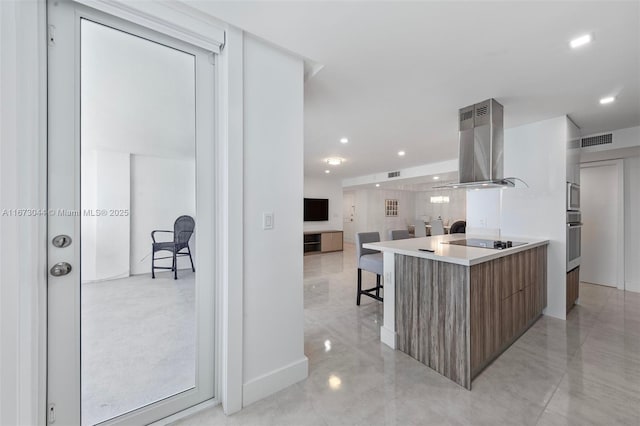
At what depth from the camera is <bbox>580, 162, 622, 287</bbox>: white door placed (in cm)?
420

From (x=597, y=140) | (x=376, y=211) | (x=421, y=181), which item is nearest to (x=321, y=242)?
(x=376, y=211)

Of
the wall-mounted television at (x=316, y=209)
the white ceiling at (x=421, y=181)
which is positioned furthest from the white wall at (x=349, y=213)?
the wall-mounted television at (x=316, y=209)

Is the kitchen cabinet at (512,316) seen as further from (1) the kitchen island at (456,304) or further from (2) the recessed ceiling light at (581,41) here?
Result: (2) the recessed ceiling light at (581,41)

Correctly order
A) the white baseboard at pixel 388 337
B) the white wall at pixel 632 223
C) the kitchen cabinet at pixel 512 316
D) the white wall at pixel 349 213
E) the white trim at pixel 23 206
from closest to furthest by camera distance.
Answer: the white trim at pixel 23 206
the kitchen cabinet at pixel 512 316
the white baseboard at pixel 388 337
the white wall at pixel 632 223
the white wall at pixel 349 213

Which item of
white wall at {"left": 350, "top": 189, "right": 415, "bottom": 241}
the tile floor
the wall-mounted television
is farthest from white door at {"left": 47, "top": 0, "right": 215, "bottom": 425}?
white wall at {"left": 350, "top": 189, "right": 415, "bottom": 241}

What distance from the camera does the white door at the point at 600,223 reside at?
13.8ft

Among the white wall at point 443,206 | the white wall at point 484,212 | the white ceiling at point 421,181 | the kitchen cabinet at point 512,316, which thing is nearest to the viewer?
the kitchen cabinet at point 512,316

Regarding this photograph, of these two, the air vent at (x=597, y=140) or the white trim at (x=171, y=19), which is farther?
the air vent at (x=597, y=140)

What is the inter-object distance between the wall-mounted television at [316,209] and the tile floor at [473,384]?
5.43 metres

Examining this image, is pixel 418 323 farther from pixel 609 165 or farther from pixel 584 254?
pixel 609 165

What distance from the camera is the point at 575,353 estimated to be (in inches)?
90.2

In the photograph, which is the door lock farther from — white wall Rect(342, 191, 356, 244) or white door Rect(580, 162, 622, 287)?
white wall Rect(342, 191, 356, 244)

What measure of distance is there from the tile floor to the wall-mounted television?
17.8ft

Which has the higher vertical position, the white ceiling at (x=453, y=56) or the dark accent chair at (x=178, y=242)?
the white ceiling at (x=453, y=56)
